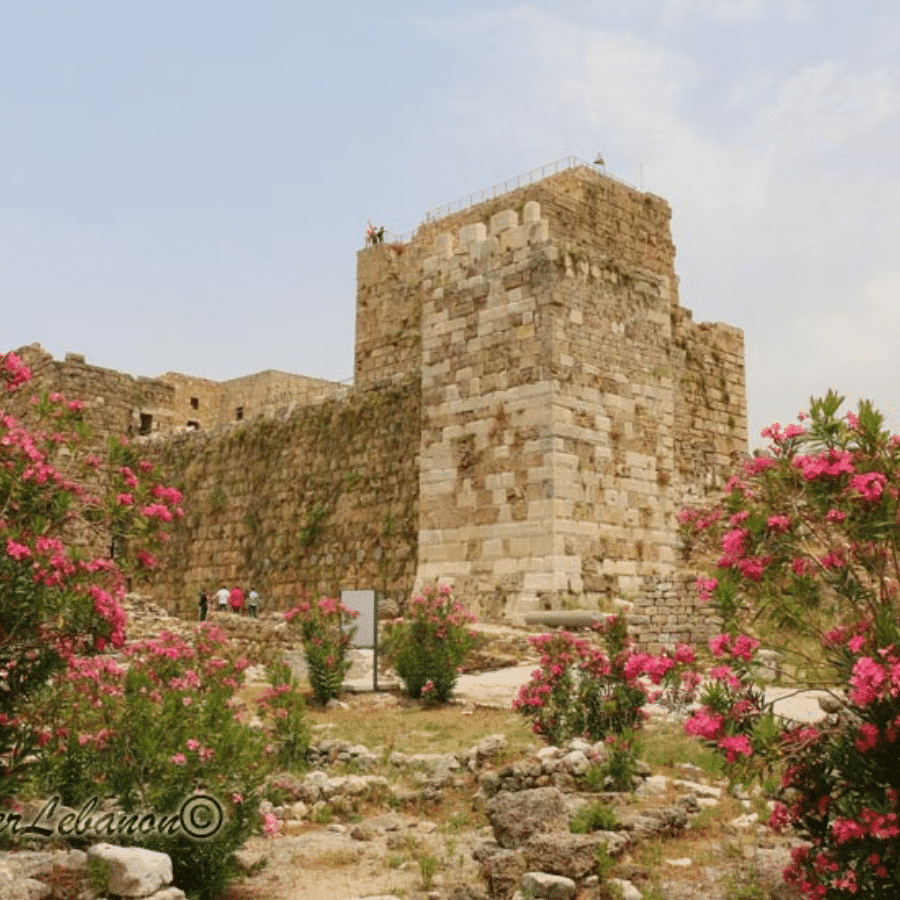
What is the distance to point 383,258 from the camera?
92.7 ft

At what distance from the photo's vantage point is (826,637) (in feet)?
17.6

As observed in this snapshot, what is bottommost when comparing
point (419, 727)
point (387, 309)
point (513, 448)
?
point (419, 727)

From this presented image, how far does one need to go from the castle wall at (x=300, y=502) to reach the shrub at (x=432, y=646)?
5409 mm

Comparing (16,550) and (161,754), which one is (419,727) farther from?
(16,550)

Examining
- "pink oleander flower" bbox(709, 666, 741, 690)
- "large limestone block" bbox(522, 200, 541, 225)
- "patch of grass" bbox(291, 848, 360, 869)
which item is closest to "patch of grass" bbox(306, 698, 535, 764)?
"patch of grass" bbox(291, 848, 360, 869)

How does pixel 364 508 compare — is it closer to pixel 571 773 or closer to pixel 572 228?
pixel 572 228

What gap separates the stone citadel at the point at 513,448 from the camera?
17.1m

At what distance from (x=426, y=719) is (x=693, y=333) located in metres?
11.7

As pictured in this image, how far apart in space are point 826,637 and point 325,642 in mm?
9088

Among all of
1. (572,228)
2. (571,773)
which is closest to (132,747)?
(571,773)

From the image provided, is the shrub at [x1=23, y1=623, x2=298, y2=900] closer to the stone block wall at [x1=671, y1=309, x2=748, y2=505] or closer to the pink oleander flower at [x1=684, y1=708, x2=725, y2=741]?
the pink oleander flower at [x1=684, y1=708, x2=725, y2=741]

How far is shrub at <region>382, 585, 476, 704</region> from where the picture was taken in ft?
42.9

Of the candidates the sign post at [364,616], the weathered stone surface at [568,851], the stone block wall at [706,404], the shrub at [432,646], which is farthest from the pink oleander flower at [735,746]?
the stone block wall at [706,404]

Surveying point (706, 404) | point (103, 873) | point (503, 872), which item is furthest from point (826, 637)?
point (706, 404)
